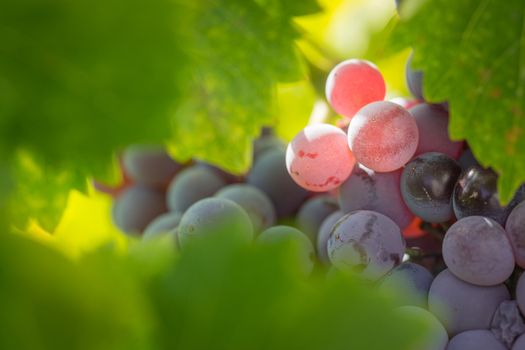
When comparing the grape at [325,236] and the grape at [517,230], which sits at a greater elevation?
the grape at [517,230]

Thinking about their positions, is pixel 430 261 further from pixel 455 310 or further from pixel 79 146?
pixel 79 146

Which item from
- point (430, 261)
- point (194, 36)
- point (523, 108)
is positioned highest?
point (194, 36)

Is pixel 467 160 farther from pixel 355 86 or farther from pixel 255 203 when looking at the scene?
pixel 255 203

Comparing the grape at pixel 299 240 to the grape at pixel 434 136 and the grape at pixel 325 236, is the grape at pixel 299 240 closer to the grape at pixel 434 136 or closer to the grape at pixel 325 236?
the grape at pixel 325 236

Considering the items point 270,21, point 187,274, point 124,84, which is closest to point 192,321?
point 187,274

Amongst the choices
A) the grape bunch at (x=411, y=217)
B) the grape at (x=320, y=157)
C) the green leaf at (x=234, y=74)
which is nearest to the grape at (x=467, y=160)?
the grape bunch at (x=411, y=217)

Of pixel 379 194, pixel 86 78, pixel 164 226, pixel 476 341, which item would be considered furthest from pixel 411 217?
pixel 86 78
